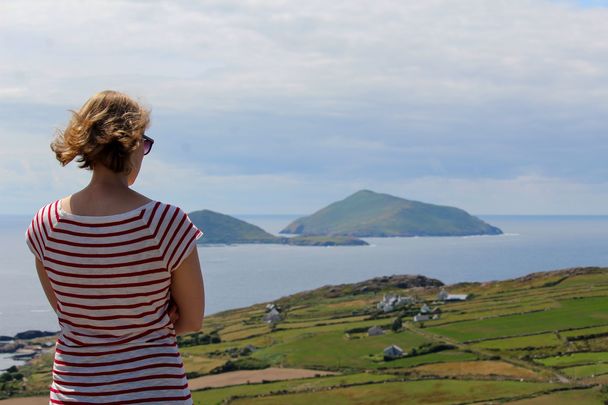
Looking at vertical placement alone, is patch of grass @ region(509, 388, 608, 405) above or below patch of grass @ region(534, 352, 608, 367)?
below

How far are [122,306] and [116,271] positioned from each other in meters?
0.18

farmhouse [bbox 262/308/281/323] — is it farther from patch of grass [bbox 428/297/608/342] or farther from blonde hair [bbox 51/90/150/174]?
blonde hair [bbox 51/90/150/174]

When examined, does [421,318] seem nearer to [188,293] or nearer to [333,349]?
[333,349]

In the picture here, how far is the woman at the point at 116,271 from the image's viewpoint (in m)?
4.10

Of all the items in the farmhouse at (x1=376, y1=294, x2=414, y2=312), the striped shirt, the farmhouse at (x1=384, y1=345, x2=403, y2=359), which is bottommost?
the farmhouse at (x1=384, y1=345, x2=403, y2=359)

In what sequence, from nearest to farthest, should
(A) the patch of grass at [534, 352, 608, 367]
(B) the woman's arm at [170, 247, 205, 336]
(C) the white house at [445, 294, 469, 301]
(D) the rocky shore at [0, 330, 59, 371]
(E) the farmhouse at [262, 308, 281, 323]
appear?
1. (B) the woman's arm at [170, 247, 205, 336]
2. (A) the patch of grass at [534, 352, 608, 367]
3. (D) the rocky shore at [0, 330, 59, 371]
4. (E) the farmhouse at [262, 308, 281, 323]
5. (C) the white house at [445, 294, 469, 301]

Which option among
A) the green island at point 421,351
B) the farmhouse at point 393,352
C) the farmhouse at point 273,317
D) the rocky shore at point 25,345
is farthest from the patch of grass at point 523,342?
the rocky shore at point 25,345

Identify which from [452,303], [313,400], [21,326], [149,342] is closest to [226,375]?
[313,400]

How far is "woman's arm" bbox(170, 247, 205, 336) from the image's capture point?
4.19 meters

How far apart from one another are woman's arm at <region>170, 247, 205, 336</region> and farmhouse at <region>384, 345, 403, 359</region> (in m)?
55.8

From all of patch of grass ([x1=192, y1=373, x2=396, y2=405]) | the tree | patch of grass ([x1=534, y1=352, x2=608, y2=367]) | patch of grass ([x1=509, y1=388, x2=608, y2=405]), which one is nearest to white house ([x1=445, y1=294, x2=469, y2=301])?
the tree

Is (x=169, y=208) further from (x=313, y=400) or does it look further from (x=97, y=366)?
(x=313, y=400)

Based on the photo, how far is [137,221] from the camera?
411 cm

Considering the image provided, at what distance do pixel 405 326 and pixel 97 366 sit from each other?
7169 cm
